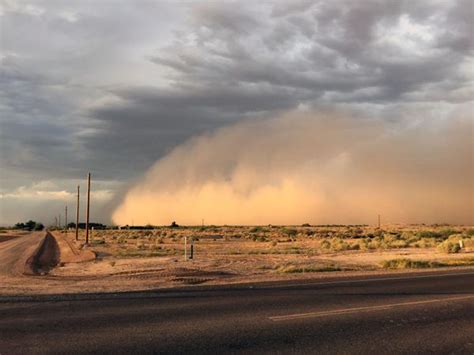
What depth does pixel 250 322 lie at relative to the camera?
1005 centimetres

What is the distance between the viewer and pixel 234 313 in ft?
36.6

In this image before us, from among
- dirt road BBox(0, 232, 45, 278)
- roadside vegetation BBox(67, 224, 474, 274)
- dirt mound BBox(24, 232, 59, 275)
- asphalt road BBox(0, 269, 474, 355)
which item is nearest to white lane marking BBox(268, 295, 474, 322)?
asphalt road BBox(0, 269, 474, 355)

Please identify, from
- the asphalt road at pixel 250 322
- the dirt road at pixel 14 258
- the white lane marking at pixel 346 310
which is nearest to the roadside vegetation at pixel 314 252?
the dirt road at pixel 14 258

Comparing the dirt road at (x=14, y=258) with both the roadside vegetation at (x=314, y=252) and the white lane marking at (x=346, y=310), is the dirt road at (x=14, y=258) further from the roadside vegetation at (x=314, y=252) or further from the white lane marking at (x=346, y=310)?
the white lane marking at (x=346, y=310)

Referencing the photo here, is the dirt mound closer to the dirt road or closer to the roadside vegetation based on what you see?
the dirt road

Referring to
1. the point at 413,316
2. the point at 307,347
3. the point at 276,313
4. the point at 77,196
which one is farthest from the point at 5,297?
the point at 77,196

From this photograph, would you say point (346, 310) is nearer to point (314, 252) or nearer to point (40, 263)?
point (40, 263)

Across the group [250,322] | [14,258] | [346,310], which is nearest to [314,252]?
[14,258]

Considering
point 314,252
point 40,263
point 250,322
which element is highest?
point 250,322

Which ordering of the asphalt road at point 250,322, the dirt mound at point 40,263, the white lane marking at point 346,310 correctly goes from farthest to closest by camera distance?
the dirt mound at point 40,263
the white lane marking at point 346,310
the asphalt road at point 250,322

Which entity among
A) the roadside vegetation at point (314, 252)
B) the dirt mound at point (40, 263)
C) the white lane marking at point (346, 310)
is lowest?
the dirt mound at point (40, 263)

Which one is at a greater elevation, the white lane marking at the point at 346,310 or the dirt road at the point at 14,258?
the white lane marking at the point at 346,310

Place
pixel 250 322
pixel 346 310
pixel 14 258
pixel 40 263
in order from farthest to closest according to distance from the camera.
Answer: pixel 14 258 → pixel 40 263 → pixel 346 310 → pixel 250 322

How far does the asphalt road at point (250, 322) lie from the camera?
8117 millimetres
